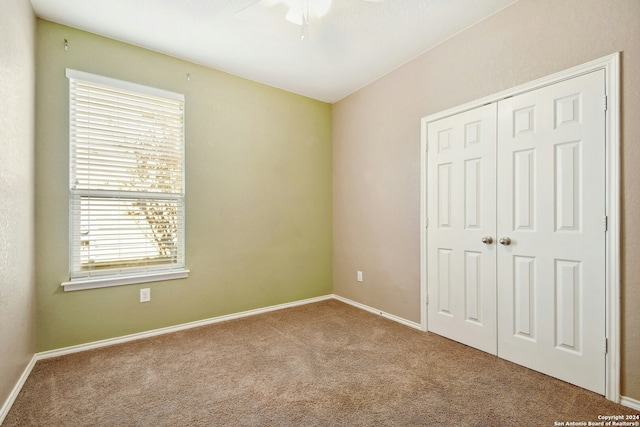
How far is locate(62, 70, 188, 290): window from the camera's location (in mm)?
2531

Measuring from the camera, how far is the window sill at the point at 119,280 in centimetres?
247

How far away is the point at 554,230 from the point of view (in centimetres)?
206

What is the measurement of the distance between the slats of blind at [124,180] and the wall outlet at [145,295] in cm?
18

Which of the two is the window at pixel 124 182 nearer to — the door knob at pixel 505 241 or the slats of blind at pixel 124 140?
the slats of blind at pixel 124 140

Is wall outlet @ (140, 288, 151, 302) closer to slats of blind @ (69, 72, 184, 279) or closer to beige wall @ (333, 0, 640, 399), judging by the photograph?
slats of blind @ (69, 72, 184, 279)

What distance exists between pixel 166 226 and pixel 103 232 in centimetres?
50

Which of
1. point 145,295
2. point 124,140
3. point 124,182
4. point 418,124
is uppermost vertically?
point 418,124

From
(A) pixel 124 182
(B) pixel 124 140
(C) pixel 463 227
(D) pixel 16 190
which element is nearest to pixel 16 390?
(D) pixel 16 190

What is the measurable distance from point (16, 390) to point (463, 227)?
3.40 metres

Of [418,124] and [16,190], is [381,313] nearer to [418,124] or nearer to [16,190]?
[418,124]

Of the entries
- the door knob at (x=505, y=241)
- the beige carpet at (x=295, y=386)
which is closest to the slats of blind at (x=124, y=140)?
the beige carpet at (x=295, y=386)

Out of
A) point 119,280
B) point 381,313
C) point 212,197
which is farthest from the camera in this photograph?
point 381,313

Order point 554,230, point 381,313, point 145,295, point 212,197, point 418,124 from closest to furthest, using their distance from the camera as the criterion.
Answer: point 554,230 → point 145,295 → point 418,124 → point 212,197 → point 381,313

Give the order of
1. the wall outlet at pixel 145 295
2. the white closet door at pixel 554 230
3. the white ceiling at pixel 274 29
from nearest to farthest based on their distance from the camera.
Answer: the white closet door at pixel 554 230, the white ceiling at pixel 274 29, the wall outlet at pixel 145 295
